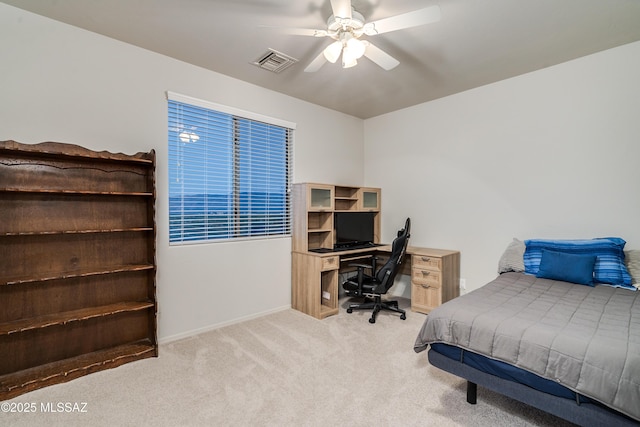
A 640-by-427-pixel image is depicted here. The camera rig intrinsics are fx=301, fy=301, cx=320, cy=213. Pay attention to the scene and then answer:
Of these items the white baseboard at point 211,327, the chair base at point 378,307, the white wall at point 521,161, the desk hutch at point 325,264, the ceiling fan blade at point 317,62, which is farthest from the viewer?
the desk hutch at point 325,264

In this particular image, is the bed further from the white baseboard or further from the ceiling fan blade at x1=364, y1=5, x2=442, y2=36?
the white baseboard

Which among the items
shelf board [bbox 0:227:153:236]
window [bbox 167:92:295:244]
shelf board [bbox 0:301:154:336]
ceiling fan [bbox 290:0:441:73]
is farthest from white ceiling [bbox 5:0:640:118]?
shelf board [bbox 0:301:154:336]

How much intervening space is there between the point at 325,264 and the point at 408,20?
253 centimetres

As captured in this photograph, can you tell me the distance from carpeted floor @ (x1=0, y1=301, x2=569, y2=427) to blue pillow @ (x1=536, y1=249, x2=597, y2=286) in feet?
4.37

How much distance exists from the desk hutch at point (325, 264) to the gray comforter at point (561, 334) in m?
1.20

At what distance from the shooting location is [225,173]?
3424mm

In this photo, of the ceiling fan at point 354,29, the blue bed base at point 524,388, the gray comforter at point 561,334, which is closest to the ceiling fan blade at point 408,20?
the ceiling fan at point 354,29

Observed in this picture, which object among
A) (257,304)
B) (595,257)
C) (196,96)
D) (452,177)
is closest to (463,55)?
(452,177)

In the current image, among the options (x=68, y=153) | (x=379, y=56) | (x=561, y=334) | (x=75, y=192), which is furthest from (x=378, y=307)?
(x=68, y=153)

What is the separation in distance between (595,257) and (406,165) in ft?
7.95

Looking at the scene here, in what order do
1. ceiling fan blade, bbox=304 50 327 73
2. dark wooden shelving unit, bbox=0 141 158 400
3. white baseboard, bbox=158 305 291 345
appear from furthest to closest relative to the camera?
1. white baseboard, bbox=158 305 291 345
2. ceiling fan blade, bbox=304 50 327 73
3. dark wooden shelving unit, bbox=0 141 158 400

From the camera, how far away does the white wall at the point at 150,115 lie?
2.31 meters

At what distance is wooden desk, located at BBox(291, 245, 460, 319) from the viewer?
11.7 ft

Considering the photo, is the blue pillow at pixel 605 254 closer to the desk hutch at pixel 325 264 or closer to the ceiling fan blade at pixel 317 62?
the desk hutch at pixel 325 264
